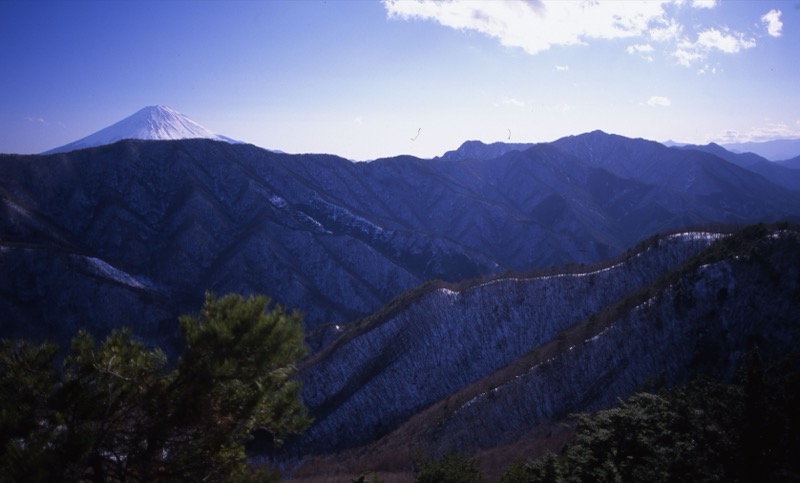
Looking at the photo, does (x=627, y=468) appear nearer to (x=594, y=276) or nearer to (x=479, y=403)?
(x=479, y=403)

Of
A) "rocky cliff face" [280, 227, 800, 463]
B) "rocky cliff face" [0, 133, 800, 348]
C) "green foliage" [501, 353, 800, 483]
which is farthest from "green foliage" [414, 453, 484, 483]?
"rocky cliff face" [0, 133, 800, 348]

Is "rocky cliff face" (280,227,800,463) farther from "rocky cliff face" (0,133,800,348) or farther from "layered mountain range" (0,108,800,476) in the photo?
"rocky cliff face" (0,133,800,348)

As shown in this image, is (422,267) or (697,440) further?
(422,267)

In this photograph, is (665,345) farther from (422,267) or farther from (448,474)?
(422,267)

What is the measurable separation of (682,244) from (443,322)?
65.5 feet

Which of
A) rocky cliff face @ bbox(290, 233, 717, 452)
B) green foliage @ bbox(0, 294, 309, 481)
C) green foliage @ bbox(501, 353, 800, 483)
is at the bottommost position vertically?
rocky cliff face @ bbox(290, 233, 717, 452)

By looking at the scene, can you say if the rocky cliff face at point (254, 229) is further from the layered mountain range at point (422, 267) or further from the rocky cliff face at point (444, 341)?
the rocky cliff face at point (444, 341)

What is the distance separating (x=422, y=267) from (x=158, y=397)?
81.4 m

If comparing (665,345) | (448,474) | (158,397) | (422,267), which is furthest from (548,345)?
(422,267)

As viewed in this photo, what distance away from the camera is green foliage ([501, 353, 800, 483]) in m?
12.4

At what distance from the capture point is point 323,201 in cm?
9669

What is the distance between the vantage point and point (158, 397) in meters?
7.59

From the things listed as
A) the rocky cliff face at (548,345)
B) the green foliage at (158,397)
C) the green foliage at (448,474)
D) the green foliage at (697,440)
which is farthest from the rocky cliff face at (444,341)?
the green foliage at (158,397)

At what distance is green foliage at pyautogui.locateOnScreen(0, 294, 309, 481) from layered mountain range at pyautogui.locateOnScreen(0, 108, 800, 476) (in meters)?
24.5
